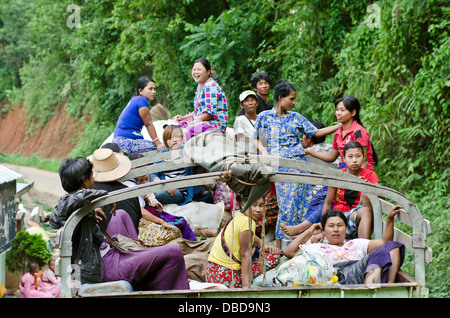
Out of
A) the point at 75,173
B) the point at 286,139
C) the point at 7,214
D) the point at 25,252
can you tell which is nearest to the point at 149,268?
the point at 75,173

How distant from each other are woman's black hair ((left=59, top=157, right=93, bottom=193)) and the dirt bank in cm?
2113

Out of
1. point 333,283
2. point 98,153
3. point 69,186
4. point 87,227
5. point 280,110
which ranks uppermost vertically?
point 280,110

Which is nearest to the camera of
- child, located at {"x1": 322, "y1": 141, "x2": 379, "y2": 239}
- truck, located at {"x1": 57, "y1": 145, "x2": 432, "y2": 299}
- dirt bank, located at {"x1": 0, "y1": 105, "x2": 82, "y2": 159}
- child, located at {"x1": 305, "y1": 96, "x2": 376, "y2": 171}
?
truck, located at {"x1": 57, "y1": 145, "x2": 432, "y2": 299}

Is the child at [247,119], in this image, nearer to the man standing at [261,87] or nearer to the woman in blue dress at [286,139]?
the man standing at [261,87]

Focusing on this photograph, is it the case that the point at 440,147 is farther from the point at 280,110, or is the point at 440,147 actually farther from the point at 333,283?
the point at 333,283

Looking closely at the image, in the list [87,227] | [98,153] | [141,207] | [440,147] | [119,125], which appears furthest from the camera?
[440,147]

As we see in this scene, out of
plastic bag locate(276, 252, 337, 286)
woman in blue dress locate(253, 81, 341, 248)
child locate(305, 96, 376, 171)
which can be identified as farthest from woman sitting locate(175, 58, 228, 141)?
plastic bag locate(276, 252, 337, 286)

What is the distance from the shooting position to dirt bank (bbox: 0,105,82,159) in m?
25.8

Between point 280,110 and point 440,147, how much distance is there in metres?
3.13

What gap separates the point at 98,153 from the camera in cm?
502

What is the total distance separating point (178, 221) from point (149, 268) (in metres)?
1.79

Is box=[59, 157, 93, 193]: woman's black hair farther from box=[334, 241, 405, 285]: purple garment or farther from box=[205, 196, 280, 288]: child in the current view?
box=[334, 241, 405, 285]: purple garment

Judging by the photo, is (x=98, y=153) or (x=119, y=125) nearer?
(x=98, y=153)

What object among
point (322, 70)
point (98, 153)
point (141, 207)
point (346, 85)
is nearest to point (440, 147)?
point (346, 85)
